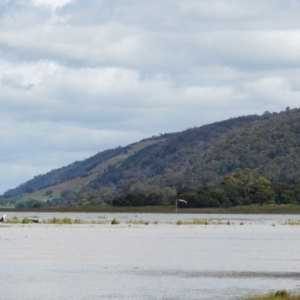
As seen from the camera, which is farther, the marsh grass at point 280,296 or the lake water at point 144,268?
the lake water at point 144,268

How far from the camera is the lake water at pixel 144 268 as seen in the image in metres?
39.1

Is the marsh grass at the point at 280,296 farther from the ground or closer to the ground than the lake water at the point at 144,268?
closer to the ground

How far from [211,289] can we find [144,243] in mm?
31035

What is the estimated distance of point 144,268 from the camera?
49125 millimetres

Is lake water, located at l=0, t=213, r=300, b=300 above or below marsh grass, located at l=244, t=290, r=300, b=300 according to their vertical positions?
above

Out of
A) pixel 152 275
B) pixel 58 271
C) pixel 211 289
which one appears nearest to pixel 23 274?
pixel 58 271

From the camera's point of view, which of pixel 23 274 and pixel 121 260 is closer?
pixel 23 274

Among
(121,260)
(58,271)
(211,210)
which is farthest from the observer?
(211,210)

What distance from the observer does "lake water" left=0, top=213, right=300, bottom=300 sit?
128ft

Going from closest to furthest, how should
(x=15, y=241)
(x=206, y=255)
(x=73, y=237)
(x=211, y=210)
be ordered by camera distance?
(x=206, y=255) < (x=15, y=241) < (x=73, y=237) < (x=211, y=210)

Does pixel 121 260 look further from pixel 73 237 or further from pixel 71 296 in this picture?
pixel 73 237

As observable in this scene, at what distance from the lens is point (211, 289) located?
40.0 metres

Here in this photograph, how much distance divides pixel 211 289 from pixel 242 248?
2717 cm

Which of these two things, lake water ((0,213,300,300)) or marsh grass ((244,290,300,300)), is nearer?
marsh grass ((244,290,300,300))
